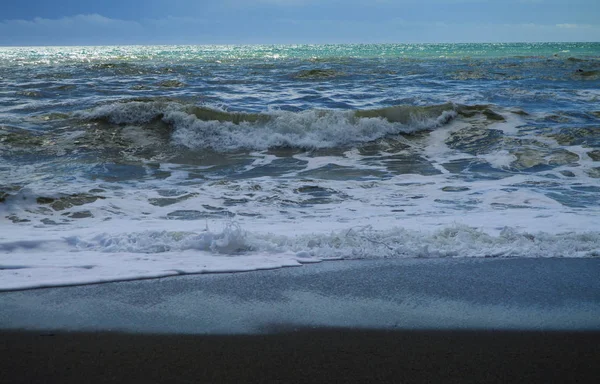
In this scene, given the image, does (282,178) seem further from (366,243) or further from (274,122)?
(274,122)

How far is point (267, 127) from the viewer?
33.2ft

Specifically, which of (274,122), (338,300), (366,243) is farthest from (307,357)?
(274,122)

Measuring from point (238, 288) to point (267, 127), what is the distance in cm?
706

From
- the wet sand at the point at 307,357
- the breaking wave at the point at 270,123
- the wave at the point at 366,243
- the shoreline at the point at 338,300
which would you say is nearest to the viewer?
the wet sand at the point at 307,357

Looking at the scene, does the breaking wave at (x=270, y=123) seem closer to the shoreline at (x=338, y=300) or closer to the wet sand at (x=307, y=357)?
the shoreline at (x=338, y=300)

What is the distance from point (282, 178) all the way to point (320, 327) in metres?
4.43

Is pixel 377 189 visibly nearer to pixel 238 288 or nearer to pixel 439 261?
pixel 439 261

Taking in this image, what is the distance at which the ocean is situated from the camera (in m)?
4.06

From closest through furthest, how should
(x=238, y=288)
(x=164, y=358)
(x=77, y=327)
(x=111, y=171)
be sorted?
(x=164, y=358), (x=77, y=327), (x=238, y=288), (x=111, y=171)

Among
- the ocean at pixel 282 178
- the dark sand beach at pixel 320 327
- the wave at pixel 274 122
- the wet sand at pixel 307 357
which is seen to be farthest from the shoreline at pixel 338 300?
the wave at pixel 274 122

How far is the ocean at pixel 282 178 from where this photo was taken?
4.06m

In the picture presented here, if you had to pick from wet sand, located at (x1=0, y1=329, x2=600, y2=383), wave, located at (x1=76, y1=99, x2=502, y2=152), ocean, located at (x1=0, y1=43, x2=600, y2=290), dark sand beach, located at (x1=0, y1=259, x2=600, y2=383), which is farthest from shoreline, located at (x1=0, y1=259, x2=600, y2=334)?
wave, located at (x1=76, y1=99, x2=502, y2=152)

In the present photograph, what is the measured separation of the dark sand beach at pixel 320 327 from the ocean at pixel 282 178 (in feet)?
1.11

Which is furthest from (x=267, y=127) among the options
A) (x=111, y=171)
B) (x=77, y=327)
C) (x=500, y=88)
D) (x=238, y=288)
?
(x=500, y=88)
